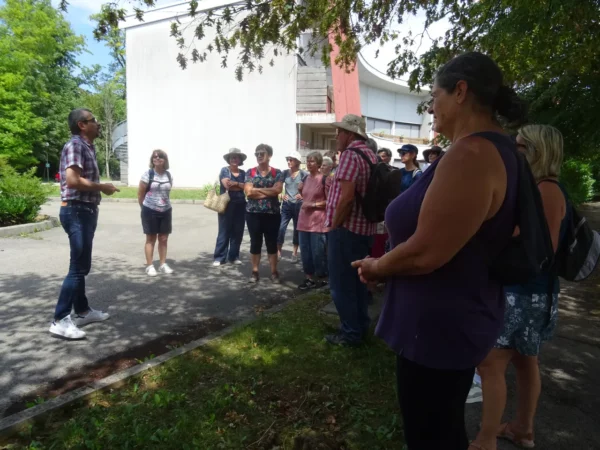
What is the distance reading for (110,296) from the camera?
5.38 m

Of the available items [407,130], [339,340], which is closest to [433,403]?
[339,340]

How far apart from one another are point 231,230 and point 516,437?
17.4 ft

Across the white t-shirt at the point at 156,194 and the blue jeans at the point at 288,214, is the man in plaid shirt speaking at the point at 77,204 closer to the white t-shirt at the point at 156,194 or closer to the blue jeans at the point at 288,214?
the white t-shirt at the point at 156,194

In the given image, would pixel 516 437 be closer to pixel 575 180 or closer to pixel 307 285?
pixel 307 285

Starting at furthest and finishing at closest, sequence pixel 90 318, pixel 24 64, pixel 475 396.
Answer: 1. pixel 24 64
2. pixel 90 318
3. pixel 475 396

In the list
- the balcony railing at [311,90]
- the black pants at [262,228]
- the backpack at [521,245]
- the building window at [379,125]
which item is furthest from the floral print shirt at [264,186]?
the building window at [379,125]

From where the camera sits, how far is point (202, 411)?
111 inches

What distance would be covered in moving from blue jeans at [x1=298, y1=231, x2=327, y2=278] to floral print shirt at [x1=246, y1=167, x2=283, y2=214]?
0.57 metres

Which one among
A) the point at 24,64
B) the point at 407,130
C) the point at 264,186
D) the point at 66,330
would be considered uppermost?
the point at 24,64

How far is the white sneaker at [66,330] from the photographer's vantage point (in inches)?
157

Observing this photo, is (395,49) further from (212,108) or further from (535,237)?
(212,108)

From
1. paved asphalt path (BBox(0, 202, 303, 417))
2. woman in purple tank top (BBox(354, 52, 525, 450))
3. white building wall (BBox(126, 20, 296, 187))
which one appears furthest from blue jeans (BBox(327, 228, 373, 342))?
white building wall (BBox(126, 20, 296, 187))

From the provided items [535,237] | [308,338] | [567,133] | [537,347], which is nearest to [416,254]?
[535,237]

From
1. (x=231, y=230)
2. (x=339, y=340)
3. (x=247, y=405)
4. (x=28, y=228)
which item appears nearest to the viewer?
(x=247, y=405)
